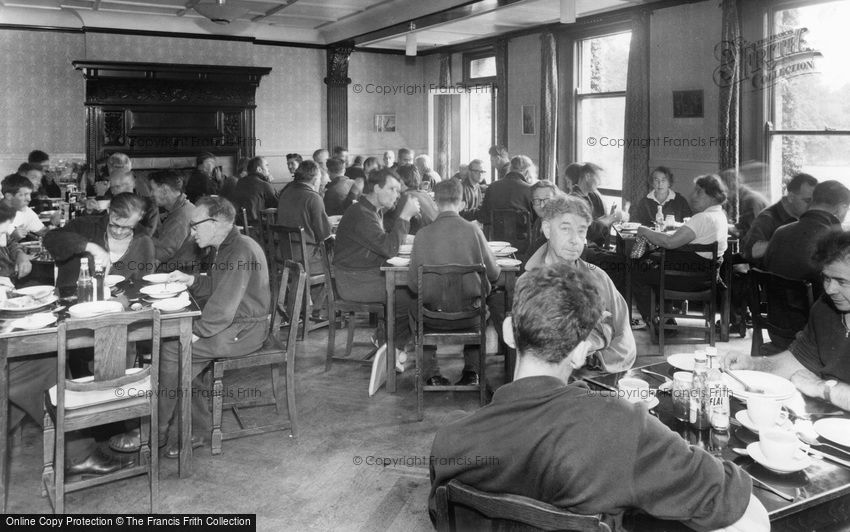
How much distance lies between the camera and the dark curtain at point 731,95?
7273mm

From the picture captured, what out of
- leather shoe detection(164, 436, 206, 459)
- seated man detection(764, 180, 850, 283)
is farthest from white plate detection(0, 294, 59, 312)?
seated man detection(764, 180, 850, 283)

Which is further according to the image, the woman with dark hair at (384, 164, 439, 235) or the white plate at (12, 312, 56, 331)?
the woman with dark hair at (384, 164, 439, 235)

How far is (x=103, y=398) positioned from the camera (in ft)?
10.2

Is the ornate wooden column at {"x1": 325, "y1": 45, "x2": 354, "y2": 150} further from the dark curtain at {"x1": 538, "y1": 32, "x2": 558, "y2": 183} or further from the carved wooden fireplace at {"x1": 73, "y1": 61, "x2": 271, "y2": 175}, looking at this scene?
the dark curtain at {"x1": 538, "y1": 32, "x2": 558, "y2": 183}

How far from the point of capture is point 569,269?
1.79m

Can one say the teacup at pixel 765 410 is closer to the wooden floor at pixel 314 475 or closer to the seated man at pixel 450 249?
the wooden floor at pixel 314 475

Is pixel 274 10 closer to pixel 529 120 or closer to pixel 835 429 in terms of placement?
pixel 529 120

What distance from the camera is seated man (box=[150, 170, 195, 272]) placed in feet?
17.5

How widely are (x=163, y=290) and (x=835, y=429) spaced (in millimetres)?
3112

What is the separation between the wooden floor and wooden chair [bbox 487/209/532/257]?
9.79 feet

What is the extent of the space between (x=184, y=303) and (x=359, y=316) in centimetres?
332

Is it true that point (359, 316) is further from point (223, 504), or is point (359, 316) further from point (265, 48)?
point (265, 48)

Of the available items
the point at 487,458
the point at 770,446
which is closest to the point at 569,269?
the point at 487,458

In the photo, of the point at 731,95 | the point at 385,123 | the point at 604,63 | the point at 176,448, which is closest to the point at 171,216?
the point at 176,448
